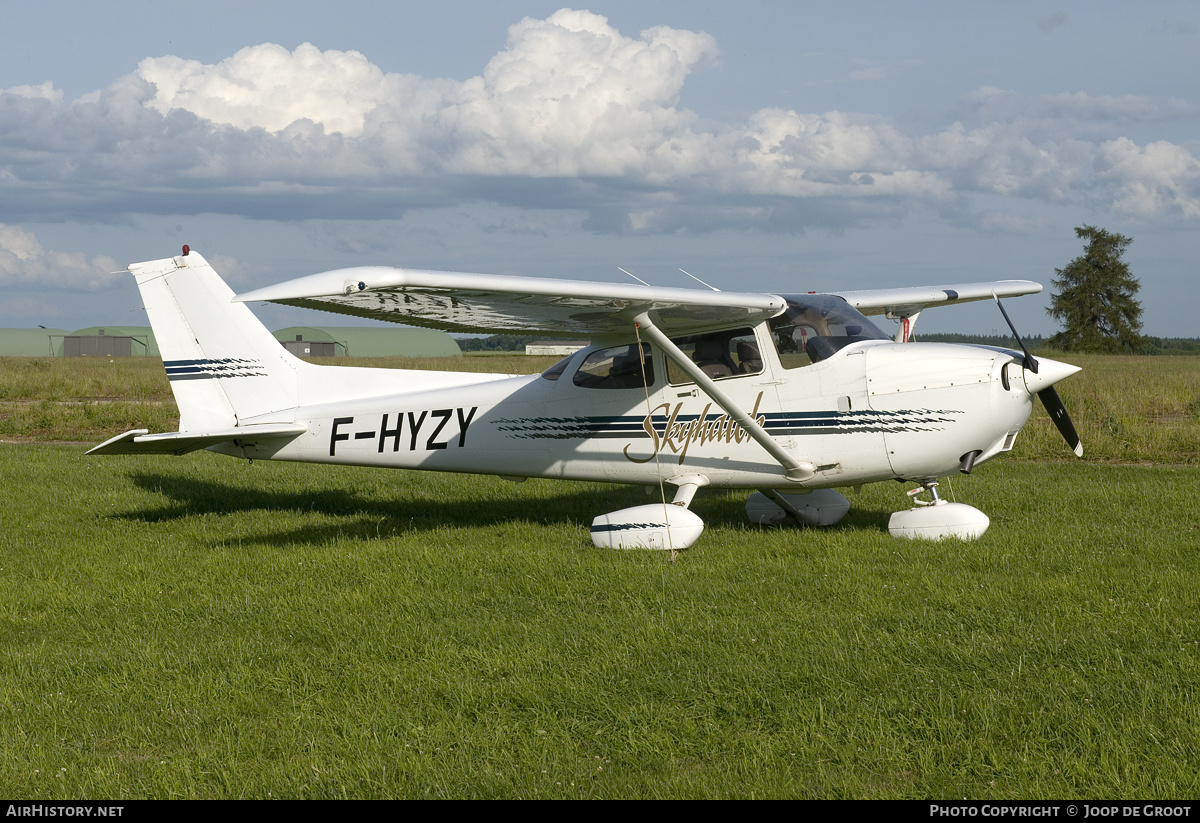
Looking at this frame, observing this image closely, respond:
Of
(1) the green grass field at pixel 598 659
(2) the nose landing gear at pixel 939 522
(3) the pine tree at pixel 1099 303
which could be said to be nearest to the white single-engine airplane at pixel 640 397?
(2) the nose landing gear at pixel 939 522


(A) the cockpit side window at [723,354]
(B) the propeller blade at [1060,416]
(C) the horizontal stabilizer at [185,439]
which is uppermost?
(A) the cockpit side window at [723,354]

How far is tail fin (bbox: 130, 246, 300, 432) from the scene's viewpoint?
9.70m

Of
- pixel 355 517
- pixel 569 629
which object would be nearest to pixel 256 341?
pixel 355 517

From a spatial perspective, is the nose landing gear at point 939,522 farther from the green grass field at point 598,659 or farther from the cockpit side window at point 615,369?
the cockpit side window at point 615,369

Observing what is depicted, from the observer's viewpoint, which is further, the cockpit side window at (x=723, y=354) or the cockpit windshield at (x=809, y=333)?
the cockpit side window at (x=723, y=354)

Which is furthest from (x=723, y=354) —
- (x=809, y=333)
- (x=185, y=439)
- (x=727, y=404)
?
(x=185, y=439)

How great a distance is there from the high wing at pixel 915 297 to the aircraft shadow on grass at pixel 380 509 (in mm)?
2174

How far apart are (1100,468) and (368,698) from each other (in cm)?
1112

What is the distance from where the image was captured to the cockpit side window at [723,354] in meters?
8.36

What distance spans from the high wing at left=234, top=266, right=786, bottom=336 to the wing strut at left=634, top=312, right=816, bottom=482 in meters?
0.23

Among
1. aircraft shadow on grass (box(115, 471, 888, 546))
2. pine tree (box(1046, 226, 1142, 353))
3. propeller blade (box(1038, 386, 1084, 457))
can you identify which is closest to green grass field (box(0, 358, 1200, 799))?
aircraft shadow on grass (box(115, 471, 888, 546))

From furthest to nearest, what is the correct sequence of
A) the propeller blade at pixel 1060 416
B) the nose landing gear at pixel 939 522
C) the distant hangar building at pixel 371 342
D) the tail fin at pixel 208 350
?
the distant hangar building at pixel 371 342 < the tail fin at pixel 208 350 < the propeller blade at pixel 1060 416 < the nose landing gear at pixel 939 522

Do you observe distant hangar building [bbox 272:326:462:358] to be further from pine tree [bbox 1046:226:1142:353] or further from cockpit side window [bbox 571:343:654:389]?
cockpit side window [bbox 571:343:654:389]
